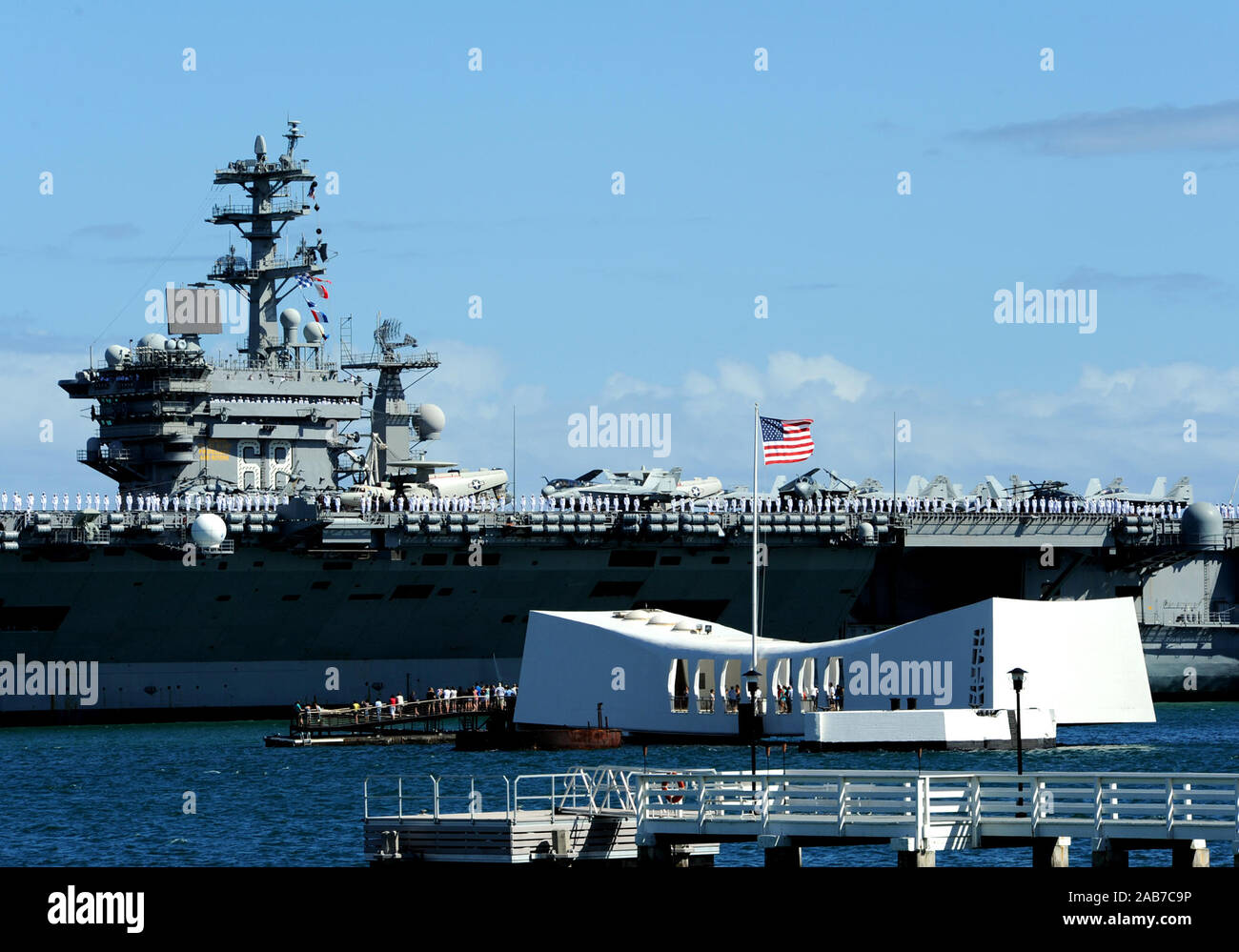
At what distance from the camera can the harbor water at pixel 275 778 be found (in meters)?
29.0

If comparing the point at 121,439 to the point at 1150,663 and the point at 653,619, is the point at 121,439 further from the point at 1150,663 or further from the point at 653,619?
the point at 1150,663

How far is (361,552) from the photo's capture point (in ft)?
172

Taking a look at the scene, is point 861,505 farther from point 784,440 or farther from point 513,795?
point 513,795

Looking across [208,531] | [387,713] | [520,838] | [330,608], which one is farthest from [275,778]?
[520,838]

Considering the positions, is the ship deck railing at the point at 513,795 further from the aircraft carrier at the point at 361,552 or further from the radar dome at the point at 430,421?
the radar dome at the point at 430,421

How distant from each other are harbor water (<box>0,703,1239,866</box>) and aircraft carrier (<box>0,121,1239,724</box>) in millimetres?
2804

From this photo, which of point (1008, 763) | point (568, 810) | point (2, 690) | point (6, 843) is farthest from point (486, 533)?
point (568, 810)

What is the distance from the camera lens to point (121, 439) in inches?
2371

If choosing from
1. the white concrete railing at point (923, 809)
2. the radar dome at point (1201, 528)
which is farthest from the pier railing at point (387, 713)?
the white concrete railing at point (923, 809)

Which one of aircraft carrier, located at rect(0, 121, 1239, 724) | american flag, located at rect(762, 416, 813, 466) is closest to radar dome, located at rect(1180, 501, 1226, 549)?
aircraft carrier, located at rect(0, 121, 1239, 724)

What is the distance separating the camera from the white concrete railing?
19.8m

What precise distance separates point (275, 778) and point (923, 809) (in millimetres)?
21433
